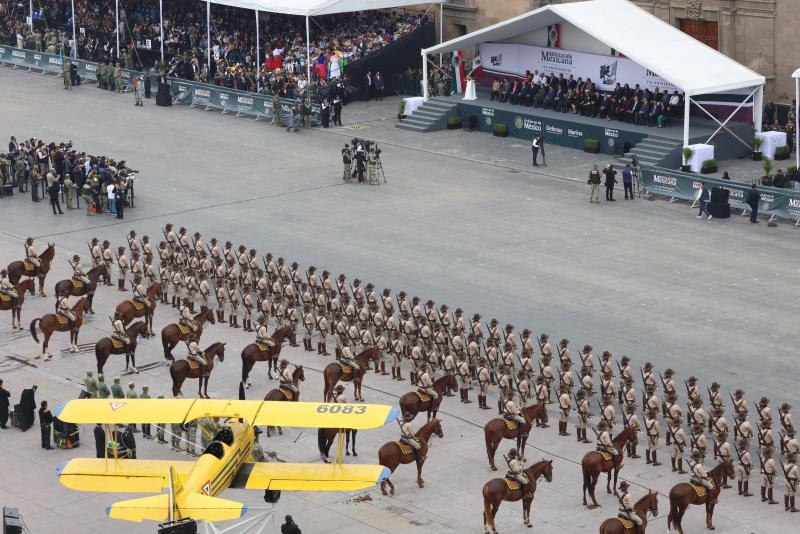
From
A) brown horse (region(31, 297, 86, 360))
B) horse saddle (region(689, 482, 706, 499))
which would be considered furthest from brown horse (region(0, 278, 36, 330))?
horse saddle (region(689, 482, 706, 499))

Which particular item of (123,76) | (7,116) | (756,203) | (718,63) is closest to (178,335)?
(756,203)

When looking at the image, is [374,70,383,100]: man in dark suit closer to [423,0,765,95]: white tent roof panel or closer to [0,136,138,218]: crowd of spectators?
[423,0,765,95]: white tent roof panel

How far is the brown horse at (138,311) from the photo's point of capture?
39.9m

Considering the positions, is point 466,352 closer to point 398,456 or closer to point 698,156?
point 398,456

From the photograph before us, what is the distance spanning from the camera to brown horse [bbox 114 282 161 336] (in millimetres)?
39934

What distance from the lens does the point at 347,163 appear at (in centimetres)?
5531

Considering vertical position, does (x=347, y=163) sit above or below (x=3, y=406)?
above

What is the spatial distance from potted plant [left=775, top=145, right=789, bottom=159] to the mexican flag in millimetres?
15112

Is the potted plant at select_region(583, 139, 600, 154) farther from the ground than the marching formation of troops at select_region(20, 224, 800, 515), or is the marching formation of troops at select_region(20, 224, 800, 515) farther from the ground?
the potted plant at select_region(583, 139, 600, 154)

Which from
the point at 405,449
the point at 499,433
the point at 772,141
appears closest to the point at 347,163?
the point at 772,141

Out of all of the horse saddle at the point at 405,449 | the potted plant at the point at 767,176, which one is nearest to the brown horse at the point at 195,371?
the horse saddle at the point at 405,449

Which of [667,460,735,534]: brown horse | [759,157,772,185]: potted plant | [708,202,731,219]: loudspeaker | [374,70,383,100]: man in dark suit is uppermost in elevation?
[374,70,383,100]: man in dark suit

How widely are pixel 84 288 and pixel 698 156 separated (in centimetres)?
2238

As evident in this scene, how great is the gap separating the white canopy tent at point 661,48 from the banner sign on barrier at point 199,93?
36.3 feet
